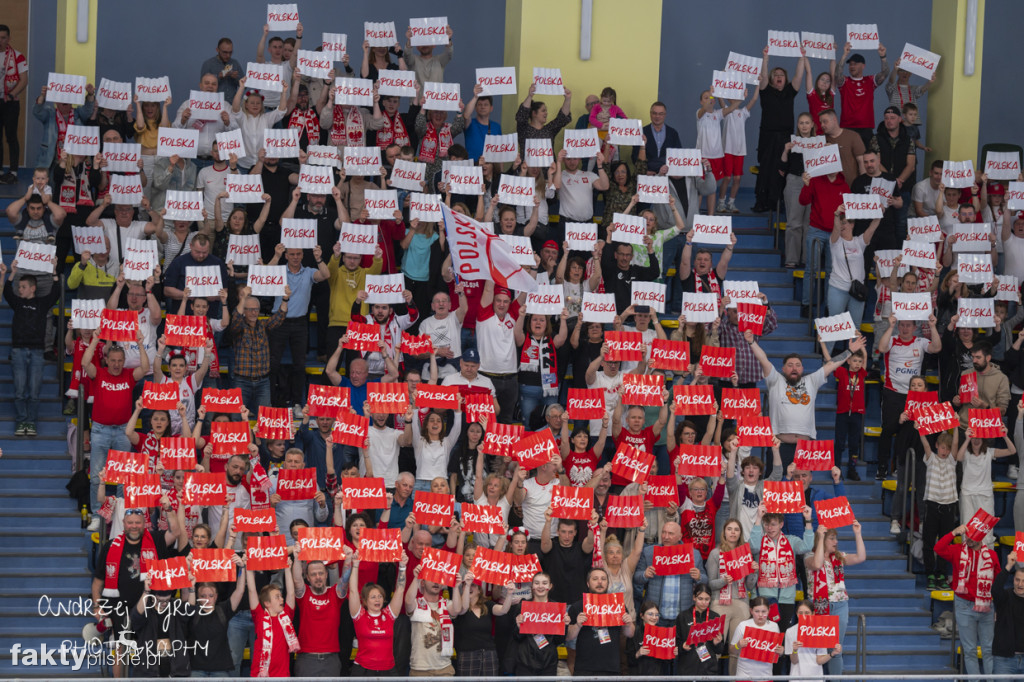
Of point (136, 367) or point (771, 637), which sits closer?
point (771, 637)

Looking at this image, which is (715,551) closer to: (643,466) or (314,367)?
(643,466)

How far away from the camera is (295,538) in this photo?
13.1m

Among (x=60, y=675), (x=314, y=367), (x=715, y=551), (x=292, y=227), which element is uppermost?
(x=292, y=227)

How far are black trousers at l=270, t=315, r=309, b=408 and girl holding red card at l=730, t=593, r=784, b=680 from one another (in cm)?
489

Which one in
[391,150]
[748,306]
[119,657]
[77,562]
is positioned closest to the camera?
[119,657]

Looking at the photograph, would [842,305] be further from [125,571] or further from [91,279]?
[125,571]

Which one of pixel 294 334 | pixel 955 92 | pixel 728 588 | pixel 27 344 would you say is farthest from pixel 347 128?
pixel 955 92

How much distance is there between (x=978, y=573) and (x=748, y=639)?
257 centimetres

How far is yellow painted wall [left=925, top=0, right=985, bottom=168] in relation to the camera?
62.9 feet

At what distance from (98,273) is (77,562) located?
9.76 ft

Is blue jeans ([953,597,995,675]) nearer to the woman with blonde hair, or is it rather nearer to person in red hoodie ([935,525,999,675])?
person in red hoodie ([935,525,999,675])

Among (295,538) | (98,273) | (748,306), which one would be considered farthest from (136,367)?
(748,306)

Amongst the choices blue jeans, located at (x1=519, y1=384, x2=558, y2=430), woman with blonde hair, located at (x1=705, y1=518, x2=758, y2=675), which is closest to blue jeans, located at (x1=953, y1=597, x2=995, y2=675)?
woman with blonde hair, located at (x1=705, y1=518, x2=758, y2=675)

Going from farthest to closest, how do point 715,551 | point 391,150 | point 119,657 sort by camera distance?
1. point 391,150
2. point 715,551
3. point 119,657
